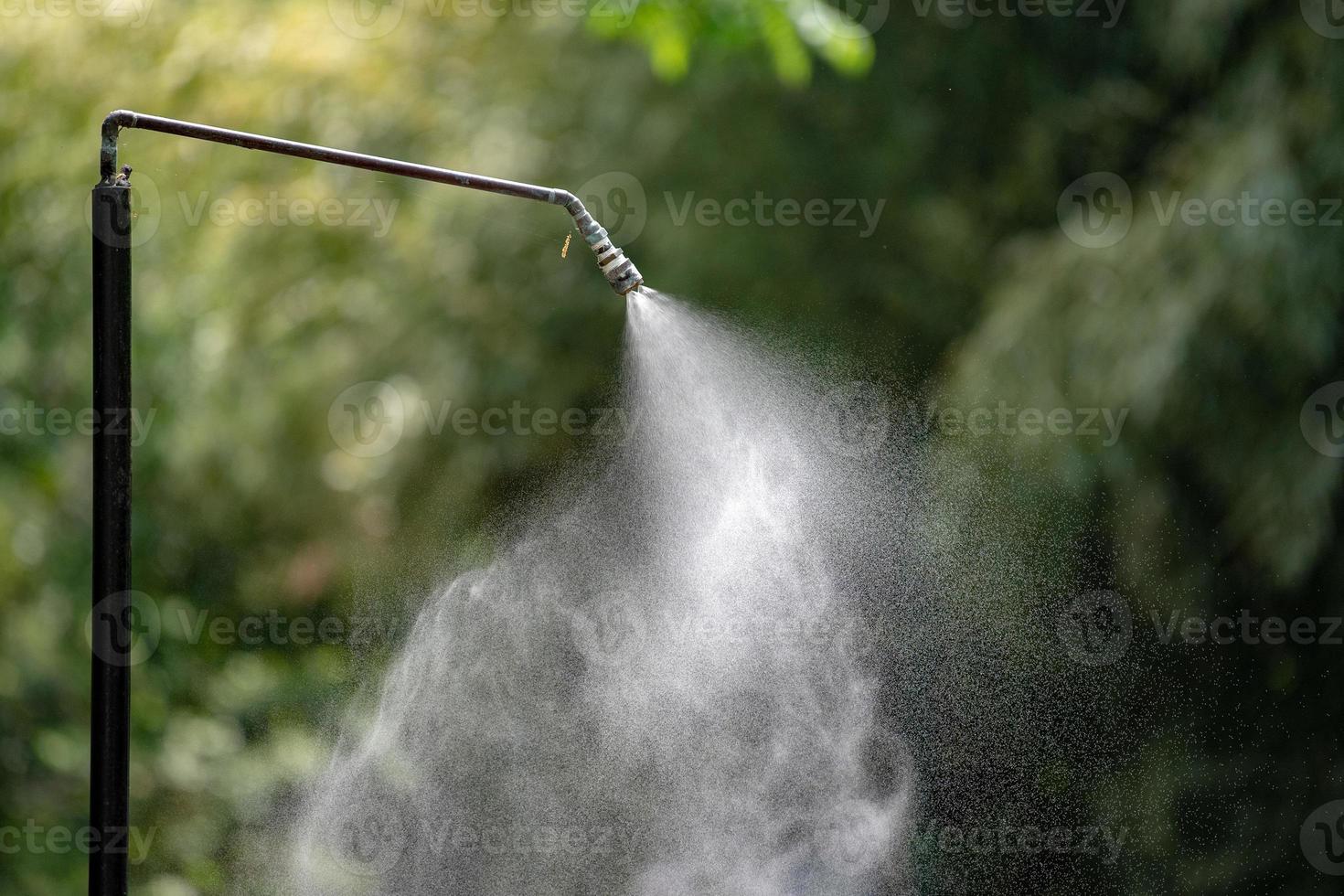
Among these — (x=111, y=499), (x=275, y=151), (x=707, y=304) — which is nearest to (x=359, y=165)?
(x=275, y=151)

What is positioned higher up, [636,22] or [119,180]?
[636,22]

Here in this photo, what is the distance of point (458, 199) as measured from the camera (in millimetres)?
5098

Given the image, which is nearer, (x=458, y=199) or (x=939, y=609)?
(x=939, y=609)

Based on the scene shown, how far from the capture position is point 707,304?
15.0ft

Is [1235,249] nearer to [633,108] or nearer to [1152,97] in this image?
[1152,97]

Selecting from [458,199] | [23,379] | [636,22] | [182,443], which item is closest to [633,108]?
[458,199]

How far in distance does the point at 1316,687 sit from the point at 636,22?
2794mm

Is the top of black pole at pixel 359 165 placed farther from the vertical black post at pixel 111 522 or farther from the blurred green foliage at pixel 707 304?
the blurred green foliage at pixel 707 304

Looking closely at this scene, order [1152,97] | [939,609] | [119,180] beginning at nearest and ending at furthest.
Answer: [119,180], [939,609], [1152,97]

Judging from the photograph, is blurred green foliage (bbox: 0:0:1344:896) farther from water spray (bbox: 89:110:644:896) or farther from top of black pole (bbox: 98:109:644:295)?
top of black pole (bbox: 98:109:644:295)

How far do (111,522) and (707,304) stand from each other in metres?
3.24

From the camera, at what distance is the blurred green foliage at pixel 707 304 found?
3721mm

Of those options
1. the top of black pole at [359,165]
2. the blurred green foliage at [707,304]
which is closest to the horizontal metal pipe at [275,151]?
the top of black pole at [359,165]

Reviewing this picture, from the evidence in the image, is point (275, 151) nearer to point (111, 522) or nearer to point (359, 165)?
point (359, 165)
